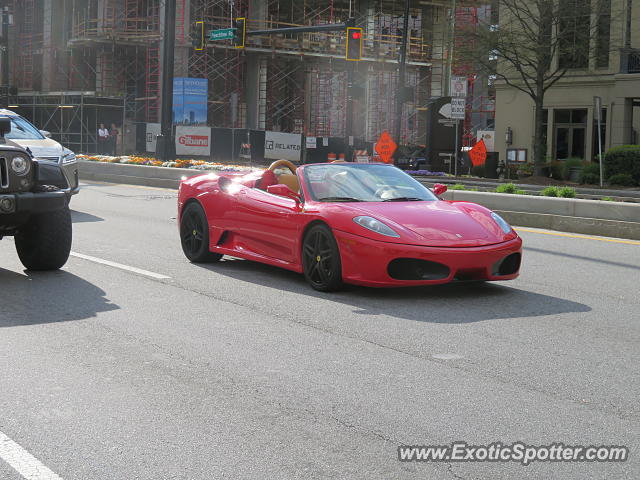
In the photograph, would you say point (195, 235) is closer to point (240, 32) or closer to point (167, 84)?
point (167, 84)

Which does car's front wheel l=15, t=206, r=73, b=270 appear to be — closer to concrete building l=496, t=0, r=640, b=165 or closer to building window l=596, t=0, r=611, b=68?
concrete building l=496, t=0, r=640, b=165

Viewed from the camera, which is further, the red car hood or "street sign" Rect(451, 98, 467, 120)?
"street sign" Rect(451, 98, 467, 120)

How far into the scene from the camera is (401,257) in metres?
8.37

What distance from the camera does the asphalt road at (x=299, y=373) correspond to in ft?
14.8

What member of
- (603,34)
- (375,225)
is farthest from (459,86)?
(375,225)

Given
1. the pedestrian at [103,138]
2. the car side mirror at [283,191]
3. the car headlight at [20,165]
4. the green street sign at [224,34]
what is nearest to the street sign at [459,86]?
the green street sign at [224,34]

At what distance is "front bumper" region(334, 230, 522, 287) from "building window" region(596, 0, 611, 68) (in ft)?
101

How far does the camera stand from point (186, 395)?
548 cm

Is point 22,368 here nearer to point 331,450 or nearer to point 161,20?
point 331,450

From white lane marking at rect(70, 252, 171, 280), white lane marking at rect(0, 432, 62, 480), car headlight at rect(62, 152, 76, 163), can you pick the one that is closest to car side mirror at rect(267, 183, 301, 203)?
white lane marking at rect(70, 252, 171, 280)

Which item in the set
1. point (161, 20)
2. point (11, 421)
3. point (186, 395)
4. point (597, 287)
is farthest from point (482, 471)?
point (161, 20)

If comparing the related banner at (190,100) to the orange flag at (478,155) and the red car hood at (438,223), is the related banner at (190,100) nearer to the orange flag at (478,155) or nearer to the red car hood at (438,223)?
the orange flag at (478,155)

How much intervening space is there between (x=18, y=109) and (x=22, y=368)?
186 feet

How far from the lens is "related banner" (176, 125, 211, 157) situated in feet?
151
